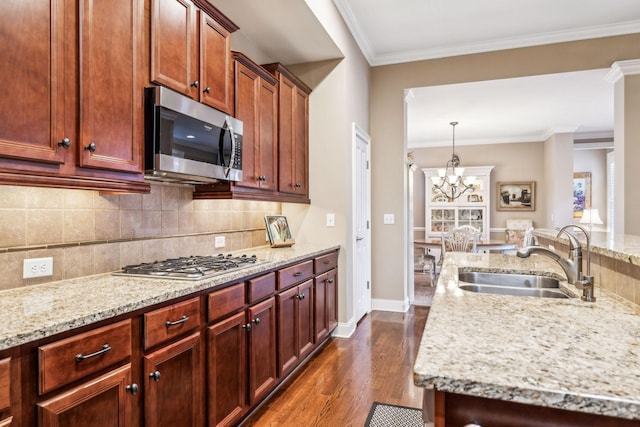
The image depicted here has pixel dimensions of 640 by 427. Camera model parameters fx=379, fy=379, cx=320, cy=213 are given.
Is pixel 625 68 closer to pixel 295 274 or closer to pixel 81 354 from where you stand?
pixel 295 274

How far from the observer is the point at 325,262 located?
3.15 metres

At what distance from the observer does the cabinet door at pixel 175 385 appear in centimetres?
140

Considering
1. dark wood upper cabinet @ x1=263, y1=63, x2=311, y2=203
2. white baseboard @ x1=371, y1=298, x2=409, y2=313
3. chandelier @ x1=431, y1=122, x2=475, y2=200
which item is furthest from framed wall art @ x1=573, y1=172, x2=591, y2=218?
dark wood upper cabinet @ x1=263, y1=63, x2=311, y2=203

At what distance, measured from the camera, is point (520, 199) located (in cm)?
770

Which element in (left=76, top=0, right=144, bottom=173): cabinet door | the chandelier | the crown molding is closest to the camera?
(left=76, top=0, right=144, bottom=173): cabinet door

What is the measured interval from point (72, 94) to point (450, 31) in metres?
3.53

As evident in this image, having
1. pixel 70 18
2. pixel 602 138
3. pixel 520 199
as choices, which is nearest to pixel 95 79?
pixel 70 18

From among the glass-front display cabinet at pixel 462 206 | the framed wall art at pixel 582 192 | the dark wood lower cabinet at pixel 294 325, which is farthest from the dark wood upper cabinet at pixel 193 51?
the framed wall art at pixel 582 192

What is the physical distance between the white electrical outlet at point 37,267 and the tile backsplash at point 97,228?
0.06 ft

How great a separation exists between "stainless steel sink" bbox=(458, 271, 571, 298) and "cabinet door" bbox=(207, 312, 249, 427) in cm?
112

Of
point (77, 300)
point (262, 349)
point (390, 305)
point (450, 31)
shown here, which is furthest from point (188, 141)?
point (390, 305)

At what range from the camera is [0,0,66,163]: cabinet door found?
120 cm

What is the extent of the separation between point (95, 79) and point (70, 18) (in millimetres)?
218

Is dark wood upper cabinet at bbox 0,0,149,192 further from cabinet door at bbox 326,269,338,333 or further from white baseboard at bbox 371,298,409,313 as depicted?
white baseboard at bbox 371,298,409,313
